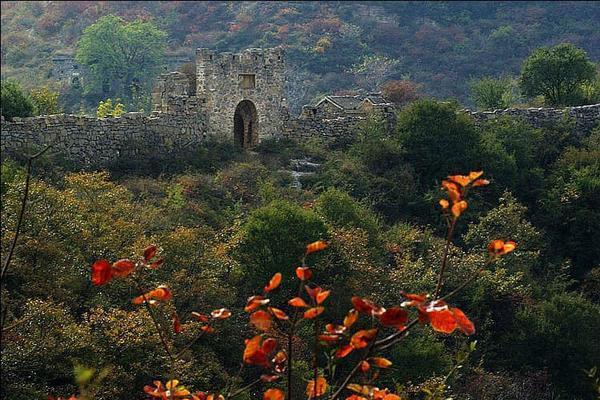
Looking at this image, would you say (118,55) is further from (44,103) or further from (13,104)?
(13,104)

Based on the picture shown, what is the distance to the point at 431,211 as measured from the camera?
31.9 metres

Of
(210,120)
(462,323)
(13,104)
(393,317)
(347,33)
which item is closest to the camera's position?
(462,323)

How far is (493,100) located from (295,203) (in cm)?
1672

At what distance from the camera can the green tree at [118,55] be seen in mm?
69188

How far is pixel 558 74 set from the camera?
40.8 m

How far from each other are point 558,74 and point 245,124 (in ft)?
44.4

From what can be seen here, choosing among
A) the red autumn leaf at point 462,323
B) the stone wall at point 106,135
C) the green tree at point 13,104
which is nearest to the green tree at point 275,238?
the stone wall at point 106,135

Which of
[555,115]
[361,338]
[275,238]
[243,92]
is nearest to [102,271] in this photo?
[361,338]

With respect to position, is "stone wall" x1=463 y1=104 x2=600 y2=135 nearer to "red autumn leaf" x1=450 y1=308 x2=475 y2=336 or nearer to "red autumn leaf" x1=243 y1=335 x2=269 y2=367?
"red autumn leaf" x1=243 y1=335 x2=269 y2=367

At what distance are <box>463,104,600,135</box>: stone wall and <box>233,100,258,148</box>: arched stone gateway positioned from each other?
7525mm

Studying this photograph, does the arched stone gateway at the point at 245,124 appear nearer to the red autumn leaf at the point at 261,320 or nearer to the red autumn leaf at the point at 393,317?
the red autumn leaf at the point at 261,320

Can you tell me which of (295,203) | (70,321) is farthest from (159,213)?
(70,321)

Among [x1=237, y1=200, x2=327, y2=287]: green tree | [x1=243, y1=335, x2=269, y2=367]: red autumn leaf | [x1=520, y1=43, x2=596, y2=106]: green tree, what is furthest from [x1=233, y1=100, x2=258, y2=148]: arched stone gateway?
[x1=243, y1=335, x2=269, y2=367]: red autumn leaf

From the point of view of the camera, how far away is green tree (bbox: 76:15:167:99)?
6919 cm
